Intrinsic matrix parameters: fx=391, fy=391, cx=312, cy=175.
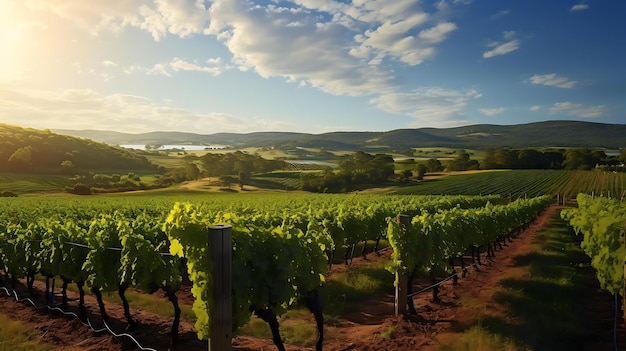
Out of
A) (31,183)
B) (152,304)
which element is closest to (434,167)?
(31,183)

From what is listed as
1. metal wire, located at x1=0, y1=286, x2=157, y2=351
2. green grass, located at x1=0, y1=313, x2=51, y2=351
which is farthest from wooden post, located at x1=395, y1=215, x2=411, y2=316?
green grass, located at x1=0, y1=313, x2=51, y2=351

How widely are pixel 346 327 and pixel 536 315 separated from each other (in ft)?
15.0

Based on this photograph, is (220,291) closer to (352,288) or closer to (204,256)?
(204,256)

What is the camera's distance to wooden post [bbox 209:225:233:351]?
4.77 meters

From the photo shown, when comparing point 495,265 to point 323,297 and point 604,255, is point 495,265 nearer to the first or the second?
point 604,255

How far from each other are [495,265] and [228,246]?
14.9m

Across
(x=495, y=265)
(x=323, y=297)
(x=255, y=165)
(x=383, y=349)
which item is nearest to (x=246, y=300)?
(x=383, y=349)

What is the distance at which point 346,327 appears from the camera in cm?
973

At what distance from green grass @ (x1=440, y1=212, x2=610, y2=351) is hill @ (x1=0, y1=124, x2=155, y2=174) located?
109327 millimetres

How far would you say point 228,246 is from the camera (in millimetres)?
4895

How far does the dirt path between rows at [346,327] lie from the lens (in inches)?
317

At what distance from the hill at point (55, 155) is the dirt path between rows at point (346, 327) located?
103 m

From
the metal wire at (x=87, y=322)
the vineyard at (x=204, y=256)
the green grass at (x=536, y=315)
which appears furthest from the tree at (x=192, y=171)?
the green grass at (x=536, y=315)

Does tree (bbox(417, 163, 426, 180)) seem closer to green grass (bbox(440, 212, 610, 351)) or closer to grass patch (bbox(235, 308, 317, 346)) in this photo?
green grass (bbox(440, 212, 610, 351))
